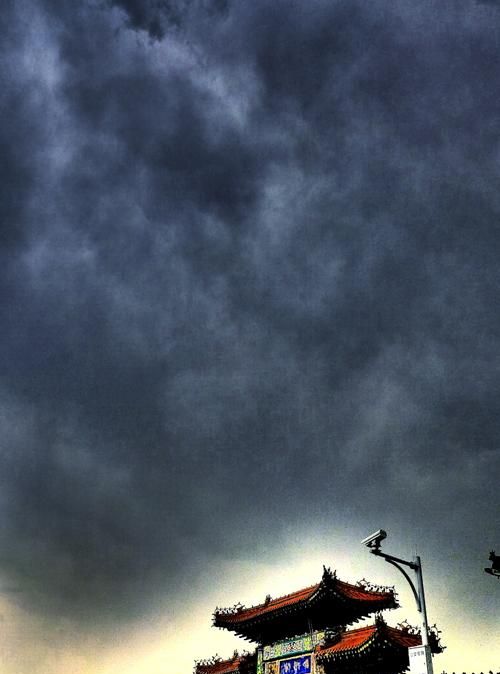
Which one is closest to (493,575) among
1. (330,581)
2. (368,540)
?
(368,540)

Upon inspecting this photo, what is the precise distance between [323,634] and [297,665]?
8.59 feet

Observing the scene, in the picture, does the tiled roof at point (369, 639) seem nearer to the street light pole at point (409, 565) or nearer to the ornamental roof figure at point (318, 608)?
the ornamental roof figure at point (318, 608)

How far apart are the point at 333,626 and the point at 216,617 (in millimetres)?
8950

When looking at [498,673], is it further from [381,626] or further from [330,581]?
[330,581]

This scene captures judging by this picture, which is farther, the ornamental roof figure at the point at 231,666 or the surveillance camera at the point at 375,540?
the ornamental roof figure at the point at 231,666

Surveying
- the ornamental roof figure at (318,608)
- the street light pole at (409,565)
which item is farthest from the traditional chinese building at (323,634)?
the street light pole at (409,565)

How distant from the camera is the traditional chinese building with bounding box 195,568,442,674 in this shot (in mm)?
28188

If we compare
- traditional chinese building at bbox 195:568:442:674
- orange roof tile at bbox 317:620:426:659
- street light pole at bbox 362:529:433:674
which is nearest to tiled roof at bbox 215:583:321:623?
traditional chinese building at bbox 195:568:442:674

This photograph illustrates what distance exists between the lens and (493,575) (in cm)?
2209

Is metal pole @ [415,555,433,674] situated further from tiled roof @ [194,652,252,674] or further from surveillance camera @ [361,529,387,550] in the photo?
tiled roof @ [194,652,252,674]

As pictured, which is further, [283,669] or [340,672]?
[283,669]

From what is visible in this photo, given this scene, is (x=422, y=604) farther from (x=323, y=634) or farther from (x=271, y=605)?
(x=271, y=605)

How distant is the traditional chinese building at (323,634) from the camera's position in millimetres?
28188

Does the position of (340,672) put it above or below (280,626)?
below
